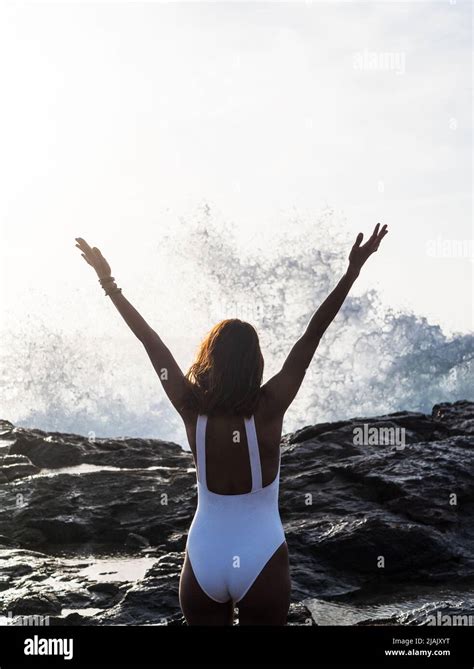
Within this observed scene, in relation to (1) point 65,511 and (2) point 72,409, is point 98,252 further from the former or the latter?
(2) point 72,409

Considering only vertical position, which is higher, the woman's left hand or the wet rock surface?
the woman's left hand

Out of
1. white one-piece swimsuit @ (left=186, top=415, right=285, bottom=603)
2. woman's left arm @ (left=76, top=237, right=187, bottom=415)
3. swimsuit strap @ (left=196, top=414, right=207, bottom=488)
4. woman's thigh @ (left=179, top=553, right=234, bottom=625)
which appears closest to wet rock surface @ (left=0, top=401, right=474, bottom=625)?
woman's thigh @ (left=179, top=553, right=234, bottom=625)

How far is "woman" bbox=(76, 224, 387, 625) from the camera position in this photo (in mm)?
3062

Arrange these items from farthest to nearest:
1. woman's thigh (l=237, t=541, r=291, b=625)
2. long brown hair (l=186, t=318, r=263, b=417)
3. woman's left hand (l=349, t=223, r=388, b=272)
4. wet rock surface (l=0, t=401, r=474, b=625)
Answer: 1. wet rock surface (l=0, t=401, r=474, b=625)
2. woman's left hand (l=349, t=223, r=388, b=272)
3. woman's thigh (l=237, t=541, r=291, b=625)
4. long brown hair (l=186, t=318, r=263, b=417)

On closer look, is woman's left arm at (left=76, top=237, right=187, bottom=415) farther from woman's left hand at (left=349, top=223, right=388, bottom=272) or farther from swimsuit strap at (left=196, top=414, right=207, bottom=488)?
woman's left hand at (left=349, top=223, right=388, bottom=272)

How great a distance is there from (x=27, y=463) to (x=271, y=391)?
7.84 metres

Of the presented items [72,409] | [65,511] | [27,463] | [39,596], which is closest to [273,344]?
[72,409]

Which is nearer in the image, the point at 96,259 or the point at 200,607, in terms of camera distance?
the point at 200,607

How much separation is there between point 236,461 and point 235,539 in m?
0.33

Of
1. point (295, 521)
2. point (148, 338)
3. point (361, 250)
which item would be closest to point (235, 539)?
point (148, 338)

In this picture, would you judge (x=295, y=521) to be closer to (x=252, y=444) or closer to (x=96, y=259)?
(x=96, y=259)

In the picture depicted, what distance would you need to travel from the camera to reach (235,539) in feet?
10.4

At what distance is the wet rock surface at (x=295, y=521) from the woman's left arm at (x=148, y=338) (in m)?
2.68

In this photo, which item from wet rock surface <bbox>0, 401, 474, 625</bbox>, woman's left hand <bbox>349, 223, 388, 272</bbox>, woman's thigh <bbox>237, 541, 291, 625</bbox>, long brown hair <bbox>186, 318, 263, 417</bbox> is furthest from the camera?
wet rock surface <bbox>0, 401, 474, 625</bbox>
